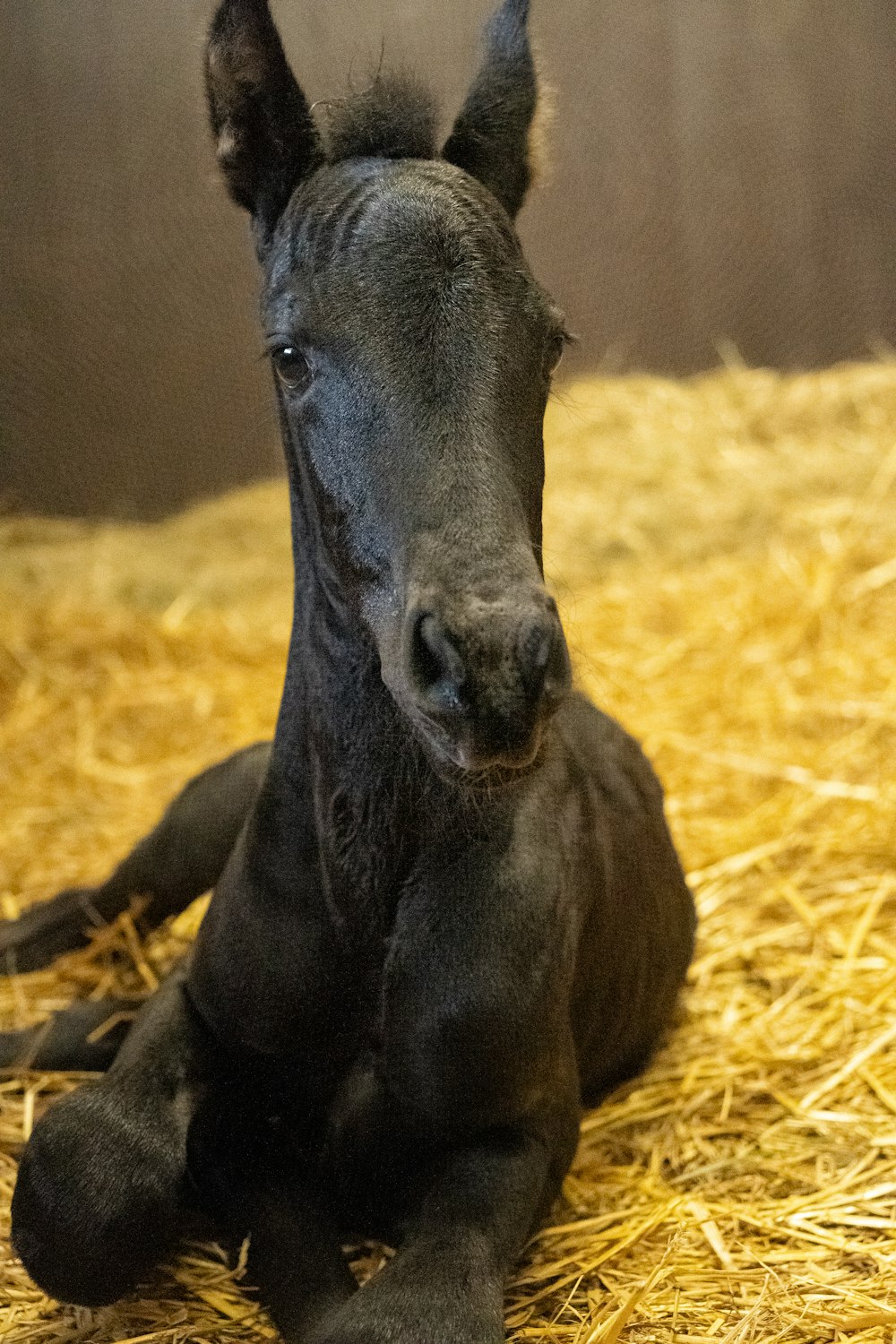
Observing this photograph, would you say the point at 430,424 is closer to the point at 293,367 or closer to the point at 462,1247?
the point at 293,367

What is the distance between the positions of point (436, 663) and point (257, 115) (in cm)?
102

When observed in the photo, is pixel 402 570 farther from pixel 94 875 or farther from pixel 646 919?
pixel 94 875

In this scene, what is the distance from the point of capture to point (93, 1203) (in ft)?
6.19

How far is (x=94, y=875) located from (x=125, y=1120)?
1657 millimetres

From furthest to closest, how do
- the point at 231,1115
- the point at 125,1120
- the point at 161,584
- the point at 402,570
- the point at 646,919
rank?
the point at 161,584 → the point at 646,919 → the point at 231,1115 → the point at 125,1120 → the point at 402,570

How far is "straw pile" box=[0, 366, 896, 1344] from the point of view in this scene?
6.75 ft

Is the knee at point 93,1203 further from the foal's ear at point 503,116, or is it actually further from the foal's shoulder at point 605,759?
the foal's ear at point 503,116

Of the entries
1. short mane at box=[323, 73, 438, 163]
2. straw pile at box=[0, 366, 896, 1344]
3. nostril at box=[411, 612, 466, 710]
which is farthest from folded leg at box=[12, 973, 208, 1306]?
short mane at box=[323, 73, 438, 163]

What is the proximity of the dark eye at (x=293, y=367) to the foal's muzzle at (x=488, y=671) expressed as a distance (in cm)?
49

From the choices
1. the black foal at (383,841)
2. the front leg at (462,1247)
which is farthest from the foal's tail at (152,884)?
the front leg at (462,1247)

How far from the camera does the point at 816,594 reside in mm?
5168

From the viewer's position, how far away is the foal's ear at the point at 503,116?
2096 mm

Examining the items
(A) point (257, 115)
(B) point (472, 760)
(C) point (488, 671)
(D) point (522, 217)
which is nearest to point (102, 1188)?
(B) point (472, 760)

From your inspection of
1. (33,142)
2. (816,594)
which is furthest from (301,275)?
(816,594)
